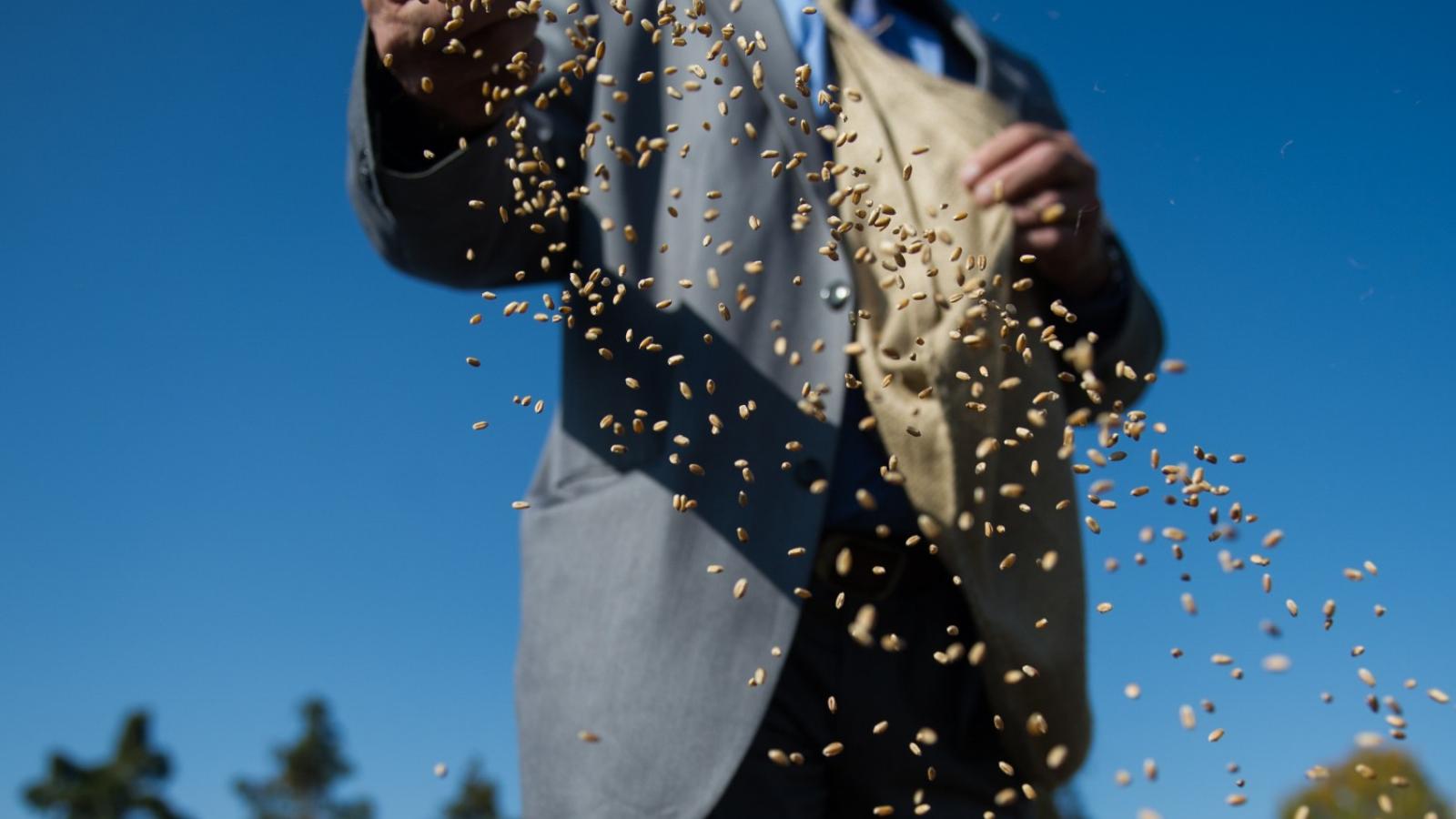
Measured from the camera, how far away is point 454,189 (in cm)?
205

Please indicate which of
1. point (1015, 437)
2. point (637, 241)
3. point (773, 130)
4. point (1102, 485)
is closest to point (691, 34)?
point (773, 130)

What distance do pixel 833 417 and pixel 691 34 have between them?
2.36 feet

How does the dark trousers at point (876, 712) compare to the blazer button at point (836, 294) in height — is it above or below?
below

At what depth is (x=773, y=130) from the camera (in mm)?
2156

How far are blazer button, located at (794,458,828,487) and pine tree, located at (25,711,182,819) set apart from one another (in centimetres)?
3871

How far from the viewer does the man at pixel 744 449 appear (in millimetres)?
1933

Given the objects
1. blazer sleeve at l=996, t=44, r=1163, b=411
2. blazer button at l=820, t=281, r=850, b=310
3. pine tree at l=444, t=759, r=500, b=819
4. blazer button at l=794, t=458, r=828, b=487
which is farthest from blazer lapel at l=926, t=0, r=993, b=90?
pine tree at l=444, t=759, r=500, b=819

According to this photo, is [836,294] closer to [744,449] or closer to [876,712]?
[744,449]

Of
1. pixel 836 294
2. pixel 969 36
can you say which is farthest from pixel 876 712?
pixel 969 36

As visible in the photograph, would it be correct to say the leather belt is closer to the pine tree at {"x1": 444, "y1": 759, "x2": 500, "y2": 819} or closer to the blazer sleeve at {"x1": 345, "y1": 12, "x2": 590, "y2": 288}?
the blazer sleeve at {"x1": 345, "y1": 12, "x2": 590, "y2": 288}

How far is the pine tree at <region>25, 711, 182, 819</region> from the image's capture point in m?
35.5

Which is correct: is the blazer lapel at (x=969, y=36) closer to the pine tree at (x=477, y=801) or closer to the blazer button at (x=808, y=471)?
the blazer button at (x=808, y=471)

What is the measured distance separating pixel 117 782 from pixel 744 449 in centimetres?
3922

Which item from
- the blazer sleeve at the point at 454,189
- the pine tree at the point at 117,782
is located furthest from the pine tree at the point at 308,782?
the blazer sleeve at the point at 454,189
